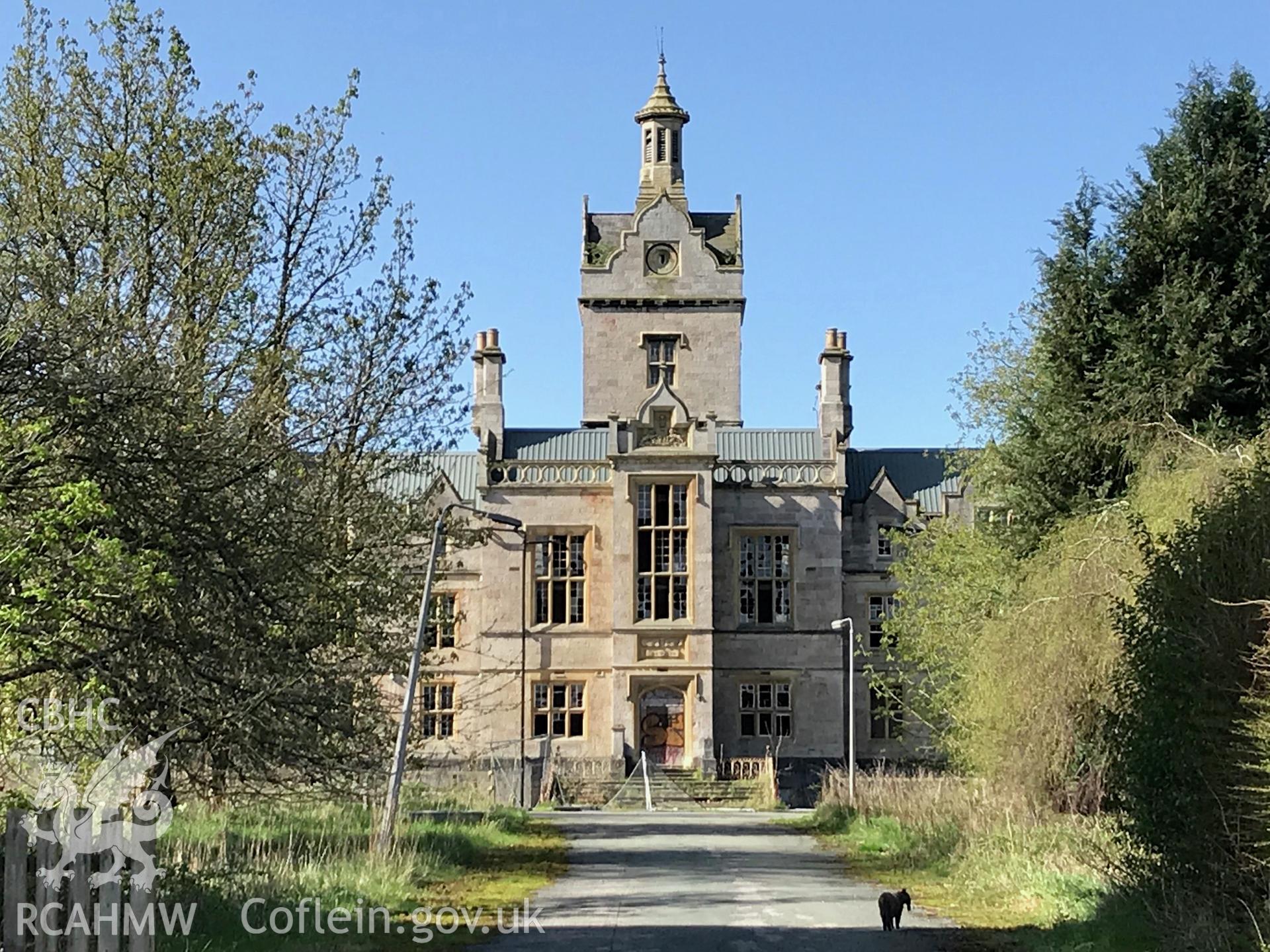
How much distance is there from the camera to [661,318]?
166 feet

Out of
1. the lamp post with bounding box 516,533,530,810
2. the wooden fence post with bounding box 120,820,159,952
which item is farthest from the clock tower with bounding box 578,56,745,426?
the wooden fence post with bounding box 120,820,159,952

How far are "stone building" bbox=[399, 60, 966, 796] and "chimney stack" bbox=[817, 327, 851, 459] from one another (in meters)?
0.07

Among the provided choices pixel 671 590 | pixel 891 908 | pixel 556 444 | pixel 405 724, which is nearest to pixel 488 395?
pixel 556 444

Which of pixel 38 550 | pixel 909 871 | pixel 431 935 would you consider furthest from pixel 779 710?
pixel 38 550

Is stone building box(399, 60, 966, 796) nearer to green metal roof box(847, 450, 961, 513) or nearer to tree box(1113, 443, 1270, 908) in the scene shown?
green metal roof box(847, 450, 961, 513)

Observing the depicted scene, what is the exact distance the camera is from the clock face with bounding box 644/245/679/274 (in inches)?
1983

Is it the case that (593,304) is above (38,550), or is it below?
above

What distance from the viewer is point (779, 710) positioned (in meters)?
45.5

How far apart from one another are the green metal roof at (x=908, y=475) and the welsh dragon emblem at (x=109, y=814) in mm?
35836

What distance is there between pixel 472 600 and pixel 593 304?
33.0 feet

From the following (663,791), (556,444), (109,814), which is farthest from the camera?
(556,444)

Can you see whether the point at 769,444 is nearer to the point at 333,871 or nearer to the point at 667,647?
the point at 667,647

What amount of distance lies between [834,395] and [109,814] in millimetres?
40243

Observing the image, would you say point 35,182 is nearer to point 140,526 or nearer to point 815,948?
point 140,526
